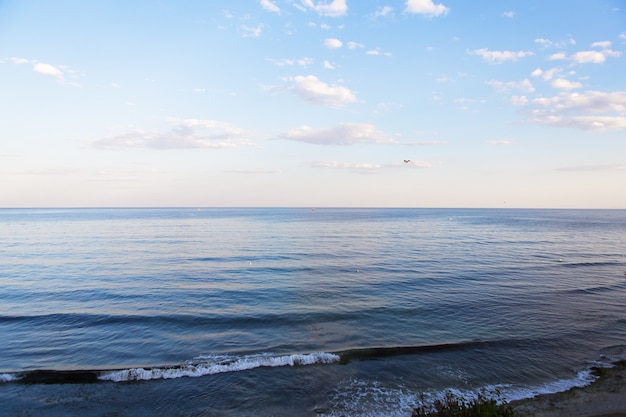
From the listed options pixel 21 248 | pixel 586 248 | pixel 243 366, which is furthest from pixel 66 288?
pixel 586 248

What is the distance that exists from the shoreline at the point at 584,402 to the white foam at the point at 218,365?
704 centimetres

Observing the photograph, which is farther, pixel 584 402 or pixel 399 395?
pixel 399 395

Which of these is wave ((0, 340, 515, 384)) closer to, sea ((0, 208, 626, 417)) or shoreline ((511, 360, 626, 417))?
sea ((0, 208, 626, 417))

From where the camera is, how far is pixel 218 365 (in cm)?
1422

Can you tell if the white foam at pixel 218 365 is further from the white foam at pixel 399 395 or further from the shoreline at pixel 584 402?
the shoreline at pixel 584 402

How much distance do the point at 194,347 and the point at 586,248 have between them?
58612mm

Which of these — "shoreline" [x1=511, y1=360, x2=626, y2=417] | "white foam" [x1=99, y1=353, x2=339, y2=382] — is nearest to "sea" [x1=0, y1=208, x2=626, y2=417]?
"white foam" [x1=99, y1=353, x2=339, y2=382]

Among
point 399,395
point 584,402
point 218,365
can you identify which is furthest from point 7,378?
point 584,402

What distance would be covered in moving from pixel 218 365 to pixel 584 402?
12999mm

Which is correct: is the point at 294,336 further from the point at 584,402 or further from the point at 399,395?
the point at 584,402

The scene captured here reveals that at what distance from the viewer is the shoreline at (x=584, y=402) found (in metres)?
10.8

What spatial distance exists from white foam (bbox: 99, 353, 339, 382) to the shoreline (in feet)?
23.1

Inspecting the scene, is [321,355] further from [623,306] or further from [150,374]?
[623,306]

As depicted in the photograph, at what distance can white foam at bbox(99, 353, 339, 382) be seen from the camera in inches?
533
